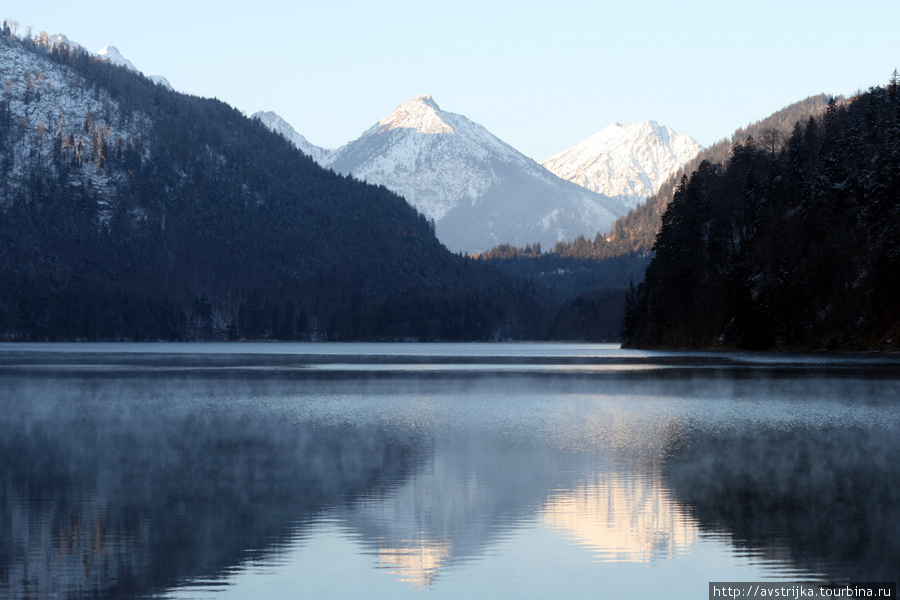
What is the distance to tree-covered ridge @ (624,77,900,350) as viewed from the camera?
127000 millimetres

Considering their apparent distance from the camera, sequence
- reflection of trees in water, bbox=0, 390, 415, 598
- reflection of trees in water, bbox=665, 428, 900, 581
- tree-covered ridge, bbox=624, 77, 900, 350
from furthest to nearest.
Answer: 1. tree-covered ridge, bbox=624, 77, 900, 350
2. reflection of trees in water, bbox=665, 428, 900, 581
3. reflection of trees in water, bbox=0, 390, 415, 598

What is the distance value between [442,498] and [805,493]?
35.2ft

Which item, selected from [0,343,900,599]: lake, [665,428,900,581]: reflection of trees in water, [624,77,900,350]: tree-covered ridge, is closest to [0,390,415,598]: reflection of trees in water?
[0,343,900,599]: lake

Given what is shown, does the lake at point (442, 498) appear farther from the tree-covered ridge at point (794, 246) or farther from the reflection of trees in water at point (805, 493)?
the tree-covered ridge at point (794, 246)

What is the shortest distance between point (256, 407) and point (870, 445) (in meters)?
34.8

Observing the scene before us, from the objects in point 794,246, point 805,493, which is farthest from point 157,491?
point 794,246

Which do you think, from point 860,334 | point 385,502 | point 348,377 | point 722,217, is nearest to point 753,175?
point 722,217

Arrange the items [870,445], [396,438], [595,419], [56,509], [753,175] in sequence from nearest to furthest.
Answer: [56,509]
[870,445]
[396,438]
[595,419]
[753,175]

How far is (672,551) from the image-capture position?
22.3 metres

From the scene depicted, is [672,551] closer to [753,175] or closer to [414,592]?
[414,592]

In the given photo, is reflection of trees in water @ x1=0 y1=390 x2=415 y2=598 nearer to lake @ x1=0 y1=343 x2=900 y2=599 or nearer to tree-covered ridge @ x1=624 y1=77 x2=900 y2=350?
lake @ x1=0 y1=343 x2=900 y2=599

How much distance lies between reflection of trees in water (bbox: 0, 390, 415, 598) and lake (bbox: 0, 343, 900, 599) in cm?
11

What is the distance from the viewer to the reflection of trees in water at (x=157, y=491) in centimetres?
2083

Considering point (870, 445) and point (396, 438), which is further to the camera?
point (396, 438)
